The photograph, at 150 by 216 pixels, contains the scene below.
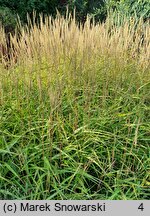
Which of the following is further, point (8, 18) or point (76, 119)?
point (8, 18)

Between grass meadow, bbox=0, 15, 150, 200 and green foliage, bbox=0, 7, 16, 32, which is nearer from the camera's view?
grass meadow, bbox=0, 15, 150, 200

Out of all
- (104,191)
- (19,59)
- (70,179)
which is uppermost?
(19,59)

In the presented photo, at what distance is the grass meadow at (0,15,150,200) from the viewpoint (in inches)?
85.0

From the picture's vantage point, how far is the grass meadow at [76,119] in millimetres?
2158

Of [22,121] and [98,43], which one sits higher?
[98,43]

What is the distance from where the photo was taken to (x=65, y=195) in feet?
6.94

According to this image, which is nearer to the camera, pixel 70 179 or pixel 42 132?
pixel 70 179

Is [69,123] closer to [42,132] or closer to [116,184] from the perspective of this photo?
[42,132]

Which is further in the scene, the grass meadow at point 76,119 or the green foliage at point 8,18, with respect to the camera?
the green foliage at point 8,18

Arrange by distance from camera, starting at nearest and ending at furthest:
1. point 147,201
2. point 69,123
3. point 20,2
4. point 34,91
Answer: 1. point 147,201
2. point 69,123
3. point 34,91
4. point 20,2

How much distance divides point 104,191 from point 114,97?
77 cm

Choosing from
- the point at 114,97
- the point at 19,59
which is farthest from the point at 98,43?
the point at 19,59

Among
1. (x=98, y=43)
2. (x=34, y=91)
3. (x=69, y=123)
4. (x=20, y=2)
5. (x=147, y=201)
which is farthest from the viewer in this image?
(x=20, y=2)

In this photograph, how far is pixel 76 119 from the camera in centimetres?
235
